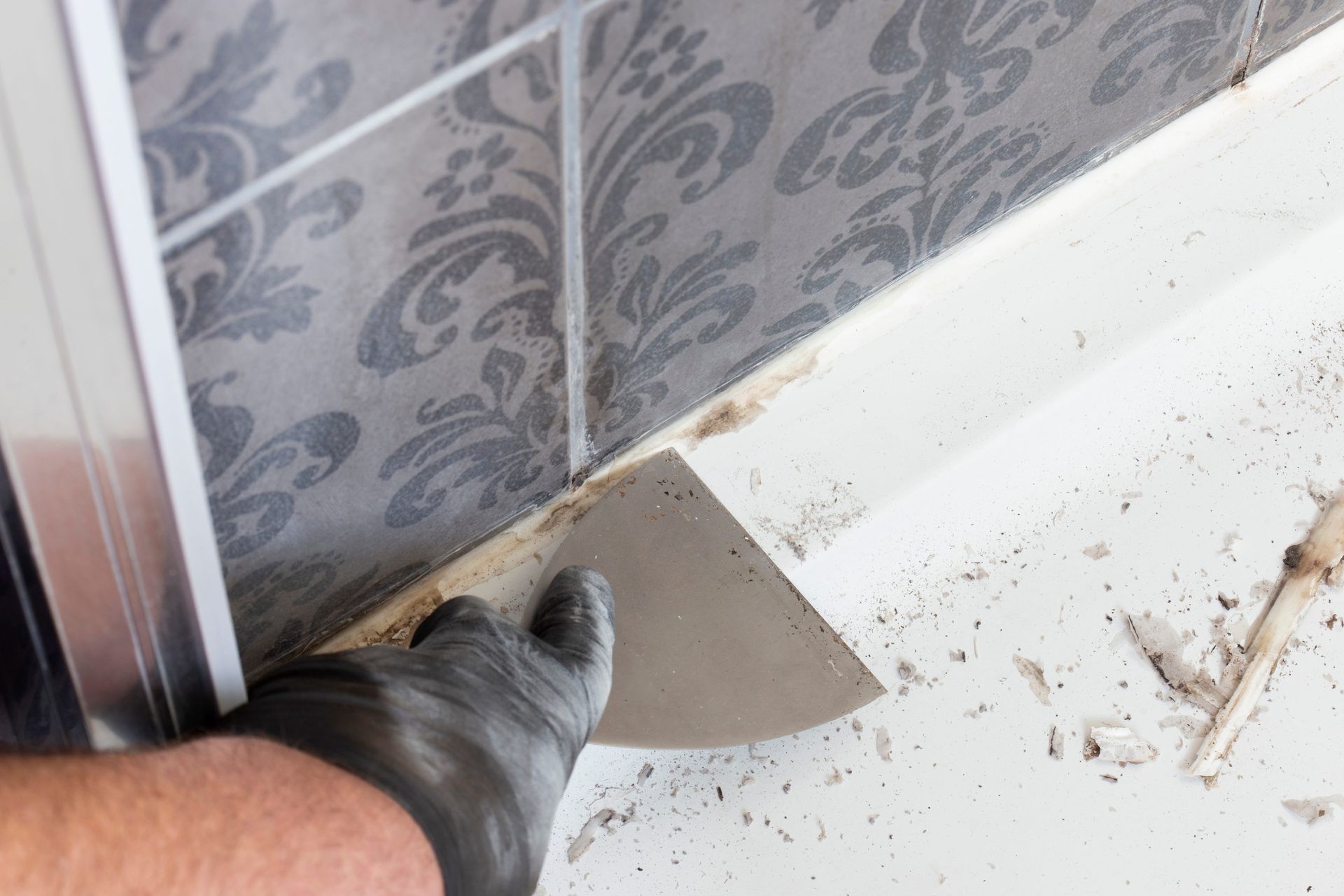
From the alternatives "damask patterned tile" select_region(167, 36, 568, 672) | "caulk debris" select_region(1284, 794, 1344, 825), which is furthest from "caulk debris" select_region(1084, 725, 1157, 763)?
"damask patterned tile" select_region(167, 36, 568, 672)

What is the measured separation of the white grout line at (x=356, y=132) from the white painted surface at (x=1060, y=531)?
475 mm

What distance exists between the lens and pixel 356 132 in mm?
487

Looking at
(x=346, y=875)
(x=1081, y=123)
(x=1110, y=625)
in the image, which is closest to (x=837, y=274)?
(x=1081, y=123)

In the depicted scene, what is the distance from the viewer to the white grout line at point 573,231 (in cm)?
53

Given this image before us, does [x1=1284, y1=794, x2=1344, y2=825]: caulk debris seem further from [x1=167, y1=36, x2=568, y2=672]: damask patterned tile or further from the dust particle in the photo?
[x1=167, y1=36, x2=568, y2=672]: damask patterned tile

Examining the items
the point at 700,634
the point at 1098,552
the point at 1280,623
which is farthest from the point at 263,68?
the point at 1280,623

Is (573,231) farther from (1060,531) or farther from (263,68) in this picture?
(1060,531)

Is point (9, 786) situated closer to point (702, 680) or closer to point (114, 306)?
point (114, 306)

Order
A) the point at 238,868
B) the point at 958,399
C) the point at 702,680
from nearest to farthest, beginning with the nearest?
the point at 238,868
the point at 702,680
the point at 958,399

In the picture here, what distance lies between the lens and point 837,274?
35.3 inches

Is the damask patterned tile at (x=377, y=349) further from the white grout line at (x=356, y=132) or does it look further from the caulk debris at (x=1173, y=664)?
the caulk debris at (x=1173, y=664)

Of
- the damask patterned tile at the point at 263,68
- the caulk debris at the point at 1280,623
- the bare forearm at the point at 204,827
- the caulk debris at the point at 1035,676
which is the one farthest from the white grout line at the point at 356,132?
the caulk debris at the point at 1280,623

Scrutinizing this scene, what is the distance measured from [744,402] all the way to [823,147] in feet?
0.86

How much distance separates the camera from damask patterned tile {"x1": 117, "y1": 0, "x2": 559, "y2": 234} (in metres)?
0.41
